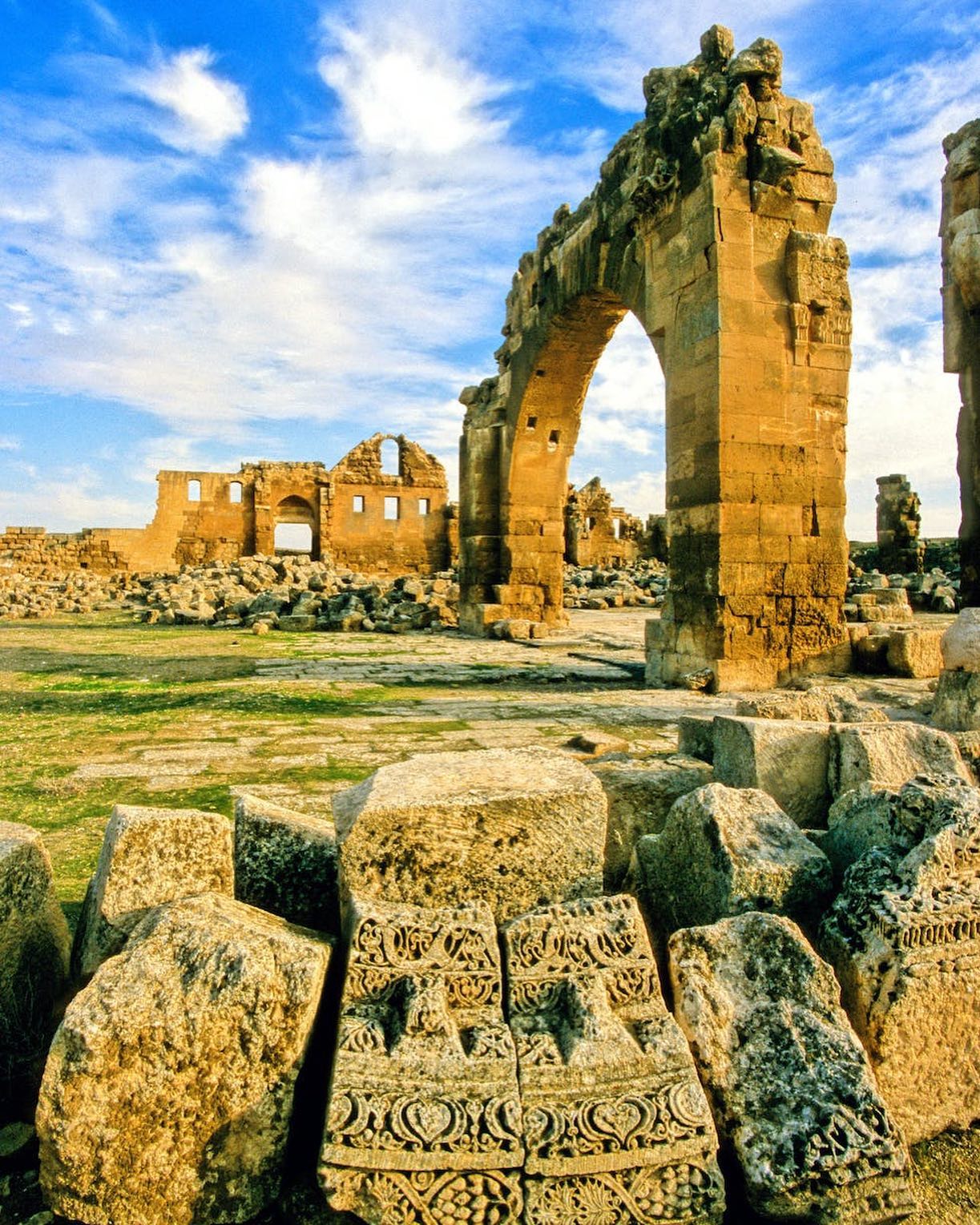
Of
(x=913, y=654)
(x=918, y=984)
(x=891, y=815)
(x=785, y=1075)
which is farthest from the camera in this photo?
(x=913, y=654)

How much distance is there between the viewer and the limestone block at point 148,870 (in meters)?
2.02

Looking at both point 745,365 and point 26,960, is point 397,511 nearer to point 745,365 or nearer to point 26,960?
point 745,365

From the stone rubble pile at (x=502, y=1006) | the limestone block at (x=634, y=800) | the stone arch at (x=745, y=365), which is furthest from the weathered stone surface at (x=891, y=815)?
the stone arch at (x=745, y=365)

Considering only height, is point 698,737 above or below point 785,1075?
above

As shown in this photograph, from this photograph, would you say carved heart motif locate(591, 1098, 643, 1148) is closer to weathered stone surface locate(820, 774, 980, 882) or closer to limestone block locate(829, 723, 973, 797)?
weathered stone surface locate(820, 774, 980, 882)

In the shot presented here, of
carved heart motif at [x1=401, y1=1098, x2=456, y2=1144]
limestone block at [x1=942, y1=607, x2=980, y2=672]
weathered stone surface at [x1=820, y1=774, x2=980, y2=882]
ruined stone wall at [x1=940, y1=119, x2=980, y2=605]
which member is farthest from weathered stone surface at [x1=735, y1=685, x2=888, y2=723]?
carved heart motif at [x1=401, y1=1098, x2=456, y2=1144]

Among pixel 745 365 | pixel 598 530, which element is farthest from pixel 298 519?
pixel 745 365

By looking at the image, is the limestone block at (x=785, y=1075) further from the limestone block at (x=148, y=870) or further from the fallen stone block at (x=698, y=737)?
the fallen stone block at (x=698, y=737)

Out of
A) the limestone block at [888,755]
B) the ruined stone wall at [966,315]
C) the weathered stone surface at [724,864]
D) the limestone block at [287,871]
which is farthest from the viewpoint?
the ruined stone wall at [966,315]

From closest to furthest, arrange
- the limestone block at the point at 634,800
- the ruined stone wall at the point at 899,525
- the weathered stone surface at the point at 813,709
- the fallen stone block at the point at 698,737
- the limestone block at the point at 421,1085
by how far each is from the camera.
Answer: the limestone block at the point at 421,1085 → the limestone block at the point at 634,800 → the fallen stone block at the point at 698,737 → the weathered stone surface at the point at 813,709 → the ruined stone wall at the point at 899,525

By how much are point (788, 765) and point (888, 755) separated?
33cm

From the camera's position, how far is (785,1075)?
1.68 metres

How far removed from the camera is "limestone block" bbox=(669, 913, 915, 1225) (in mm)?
1527

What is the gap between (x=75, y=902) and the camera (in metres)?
2.70
